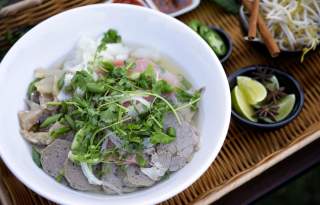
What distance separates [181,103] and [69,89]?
41cm

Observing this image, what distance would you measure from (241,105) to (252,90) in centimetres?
9

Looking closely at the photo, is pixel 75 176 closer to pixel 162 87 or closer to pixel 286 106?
pixel 162 87

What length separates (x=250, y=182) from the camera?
1.89m

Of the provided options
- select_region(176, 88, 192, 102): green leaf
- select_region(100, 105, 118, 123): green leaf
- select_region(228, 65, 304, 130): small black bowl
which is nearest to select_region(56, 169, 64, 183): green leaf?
Result: select_region(100, 105, 118, 123): green leaf

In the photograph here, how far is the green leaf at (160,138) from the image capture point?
1501 mm

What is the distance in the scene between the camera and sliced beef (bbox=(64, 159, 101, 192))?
1521 millimetres

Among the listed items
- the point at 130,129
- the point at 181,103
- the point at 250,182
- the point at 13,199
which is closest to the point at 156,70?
the point at 181,103

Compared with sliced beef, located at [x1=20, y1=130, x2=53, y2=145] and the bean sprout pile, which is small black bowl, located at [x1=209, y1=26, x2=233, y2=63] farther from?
sliced beef, located at [x1=20, y1=130, x2=53, y2=145]

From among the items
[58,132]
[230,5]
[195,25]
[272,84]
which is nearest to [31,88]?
[58,132]

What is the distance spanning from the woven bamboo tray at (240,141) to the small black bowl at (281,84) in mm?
92

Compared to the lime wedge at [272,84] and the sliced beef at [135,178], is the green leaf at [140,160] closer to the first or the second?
the sliced beef at [135,178]

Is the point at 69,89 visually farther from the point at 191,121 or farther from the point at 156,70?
the point at 191,121

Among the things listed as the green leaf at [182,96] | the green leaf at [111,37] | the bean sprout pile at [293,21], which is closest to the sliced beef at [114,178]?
the green leaf at [182,96]

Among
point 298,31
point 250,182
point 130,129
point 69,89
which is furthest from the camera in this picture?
point 298,31
